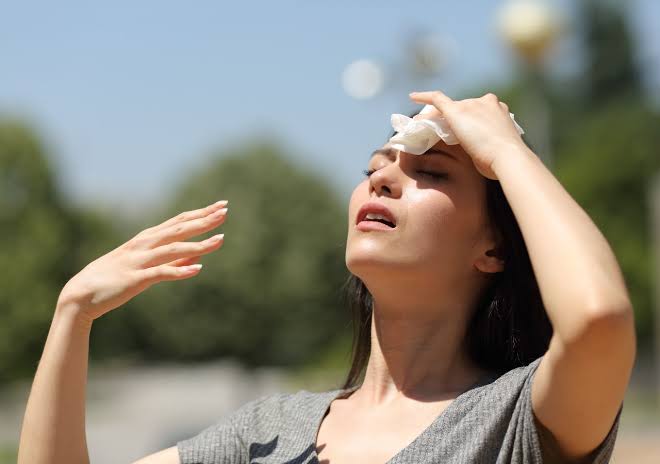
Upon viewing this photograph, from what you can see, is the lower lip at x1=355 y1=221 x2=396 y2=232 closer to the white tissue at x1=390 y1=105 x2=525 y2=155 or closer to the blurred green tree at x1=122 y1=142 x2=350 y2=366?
the white tissue at x1=390 y1=105 x2=525 y2=155

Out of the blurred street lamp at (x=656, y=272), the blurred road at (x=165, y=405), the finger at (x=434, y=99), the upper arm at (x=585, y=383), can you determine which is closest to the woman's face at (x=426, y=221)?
the finger at (x=434, y=99)

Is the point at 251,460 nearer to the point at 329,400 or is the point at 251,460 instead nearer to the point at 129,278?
the point at 329,400

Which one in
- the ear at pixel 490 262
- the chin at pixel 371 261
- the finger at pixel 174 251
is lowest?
the ear at pixel 490 262

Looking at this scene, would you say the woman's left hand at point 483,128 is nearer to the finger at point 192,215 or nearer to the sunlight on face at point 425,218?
the sunlight on face at point 425,218

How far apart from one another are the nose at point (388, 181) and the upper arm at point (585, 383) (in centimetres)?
64

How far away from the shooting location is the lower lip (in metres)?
2.48

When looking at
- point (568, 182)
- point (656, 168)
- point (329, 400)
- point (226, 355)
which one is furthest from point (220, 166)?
point (329, 400)

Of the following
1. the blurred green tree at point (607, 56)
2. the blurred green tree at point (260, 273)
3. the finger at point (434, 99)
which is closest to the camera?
the finger at point (434, 99)

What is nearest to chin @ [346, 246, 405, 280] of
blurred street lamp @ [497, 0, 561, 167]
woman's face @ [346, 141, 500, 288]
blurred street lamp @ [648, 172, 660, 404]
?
woman's face @ [346, 141, 500, 288]

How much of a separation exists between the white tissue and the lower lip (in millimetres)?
200

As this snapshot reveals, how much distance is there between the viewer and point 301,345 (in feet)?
77.3

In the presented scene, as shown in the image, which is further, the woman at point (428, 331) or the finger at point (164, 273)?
the finger at point (164, 273)

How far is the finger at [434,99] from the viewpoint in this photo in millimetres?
2410

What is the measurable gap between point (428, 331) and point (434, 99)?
61 cm
